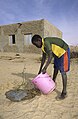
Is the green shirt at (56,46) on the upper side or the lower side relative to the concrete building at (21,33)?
lower

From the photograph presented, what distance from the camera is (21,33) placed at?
56.9ft

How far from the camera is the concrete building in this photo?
15970 millimetres

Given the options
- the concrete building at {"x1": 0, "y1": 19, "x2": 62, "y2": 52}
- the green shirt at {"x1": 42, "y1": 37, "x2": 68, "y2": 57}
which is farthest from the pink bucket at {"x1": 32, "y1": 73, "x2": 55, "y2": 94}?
the concrete building at {"x1": 0, "y1": 19, "x2": 62, "y2": 52}

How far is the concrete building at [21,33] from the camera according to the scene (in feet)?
52.4

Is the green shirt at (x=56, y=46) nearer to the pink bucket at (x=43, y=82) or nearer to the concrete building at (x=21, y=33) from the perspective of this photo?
the pink bucket at (x=43, y=82)

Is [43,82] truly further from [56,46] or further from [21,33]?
[21,33]

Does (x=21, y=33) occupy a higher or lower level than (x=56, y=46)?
higher

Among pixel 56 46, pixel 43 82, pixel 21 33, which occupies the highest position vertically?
pixel 21 33

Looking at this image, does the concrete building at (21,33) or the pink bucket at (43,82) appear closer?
the pink bucket at (43,82)

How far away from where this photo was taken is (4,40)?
61.4 ft

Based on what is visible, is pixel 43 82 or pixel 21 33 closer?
pixel 43 82

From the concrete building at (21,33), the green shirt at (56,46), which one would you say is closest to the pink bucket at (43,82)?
the green shirt at (56,46)

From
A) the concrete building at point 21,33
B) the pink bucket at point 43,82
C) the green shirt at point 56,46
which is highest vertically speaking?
the concrete building at point 21,33

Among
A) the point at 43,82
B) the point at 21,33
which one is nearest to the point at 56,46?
the point at 43,82
